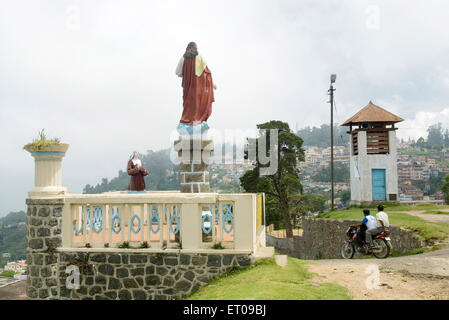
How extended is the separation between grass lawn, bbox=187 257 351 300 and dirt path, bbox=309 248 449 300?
33cm

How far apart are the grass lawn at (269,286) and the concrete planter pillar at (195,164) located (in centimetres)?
265

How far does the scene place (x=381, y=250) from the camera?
979cm

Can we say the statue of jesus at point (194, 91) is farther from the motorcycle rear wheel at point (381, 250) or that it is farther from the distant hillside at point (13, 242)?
the distant hillside at point (13, 242)

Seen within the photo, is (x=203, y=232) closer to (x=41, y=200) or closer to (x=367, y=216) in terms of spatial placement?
(x=41, y=200)

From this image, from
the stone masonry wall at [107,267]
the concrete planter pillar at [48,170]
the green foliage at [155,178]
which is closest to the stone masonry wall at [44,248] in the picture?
the stone masonry wall at [107,267]

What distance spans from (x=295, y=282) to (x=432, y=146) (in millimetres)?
164194

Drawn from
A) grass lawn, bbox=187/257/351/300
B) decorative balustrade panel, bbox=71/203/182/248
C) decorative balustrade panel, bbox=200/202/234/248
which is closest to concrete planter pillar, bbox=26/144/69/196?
decorative balustrade panel, bbox=71/203/182/248

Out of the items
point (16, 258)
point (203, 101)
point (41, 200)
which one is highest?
point (203, 101)

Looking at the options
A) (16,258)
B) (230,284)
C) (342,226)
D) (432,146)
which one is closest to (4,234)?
(16,258)

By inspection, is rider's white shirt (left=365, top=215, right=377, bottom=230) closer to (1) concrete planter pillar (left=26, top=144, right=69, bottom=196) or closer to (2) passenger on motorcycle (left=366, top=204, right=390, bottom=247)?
(2) passenger on motorcycle (left=366, top=204, right=390, bottom=247)

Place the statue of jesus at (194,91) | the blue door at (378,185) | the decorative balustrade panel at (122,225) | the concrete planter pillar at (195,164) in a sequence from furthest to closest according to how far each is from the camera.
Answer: the blue door at (378,185), the statue of jesus at (194,91), the concrete planter pillar at (195,164), the decorative balustrade panel at (122,225)

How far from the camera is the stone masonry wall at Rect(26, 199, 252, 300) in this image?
6516mm

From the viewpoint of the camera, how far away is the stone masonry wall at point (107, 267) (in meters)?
6.52

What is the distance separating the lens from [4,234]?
3381 inches
